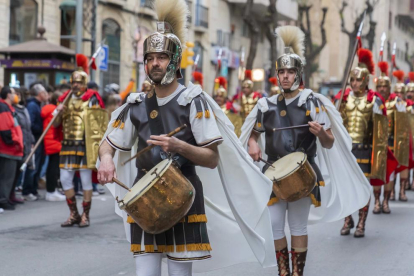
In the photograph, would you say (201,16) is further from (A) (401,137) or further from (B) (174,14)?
(B) (174,14)

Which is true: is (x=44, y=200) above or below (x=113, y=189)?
below

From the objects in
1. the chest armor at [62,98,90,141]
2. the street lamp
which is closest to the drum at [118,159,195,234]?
the chest armor at [62,98,90,141]

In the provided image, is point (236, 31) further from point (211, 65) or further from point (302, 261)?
point (302, 261)

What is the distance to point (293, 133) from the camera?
21.9 feet

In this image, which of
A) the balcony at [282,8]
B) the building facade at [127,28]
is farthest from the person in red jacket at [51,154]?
the balcony at [282,8]

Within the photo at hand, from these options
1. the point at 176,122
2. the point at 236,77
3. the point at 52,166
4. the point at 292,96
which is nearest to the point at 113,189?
the point at 176,122

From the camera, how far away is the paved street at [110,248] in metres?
7.77

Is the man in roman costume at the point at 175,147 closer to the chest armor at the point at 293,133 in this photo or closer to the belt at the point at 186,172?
the belt at the point at 186,172

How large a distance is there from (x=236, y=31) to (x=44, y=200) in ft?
97.3

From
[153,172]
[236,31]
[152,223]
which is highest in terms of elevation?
[236,31]

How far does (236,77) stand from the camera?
41812 millimetres

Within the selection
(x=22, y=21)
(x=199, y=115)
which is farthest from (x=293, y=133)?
(x=22, y=21)

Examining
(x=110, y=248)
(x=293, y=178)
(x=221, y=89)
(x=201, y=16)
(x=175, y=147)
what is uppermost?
(x=201, y=16)

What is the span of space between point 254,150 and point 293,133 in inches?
14.1
